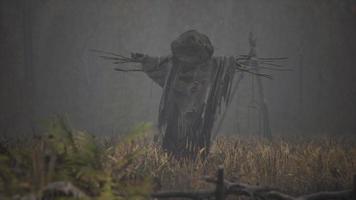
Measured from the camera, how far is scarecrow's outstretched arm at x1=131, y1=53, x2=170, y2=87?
25.3 ft

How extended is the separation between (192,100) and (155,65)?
1060 mm

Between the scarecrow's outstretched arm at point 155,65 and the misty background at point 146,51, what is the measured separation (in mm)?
12185

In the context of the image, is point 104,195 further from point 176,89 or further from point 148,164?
point 176,89

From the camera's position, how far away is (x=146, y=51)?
32.3 m

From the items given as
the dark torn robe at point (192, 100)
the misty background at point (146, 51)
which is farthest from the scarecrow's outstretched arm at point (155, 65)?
the misty background at point (146, 51)

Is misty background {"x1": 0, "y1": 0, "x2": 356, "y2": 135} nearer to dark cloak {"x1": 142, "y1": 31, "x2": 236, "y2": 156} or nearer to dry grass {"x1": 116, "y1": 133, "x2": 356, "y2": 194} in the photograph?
dark cloak {"x1": 142, "y1": 31, "x2": 236, "y2": 156}

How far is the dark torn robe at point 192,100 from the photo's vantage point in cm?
728

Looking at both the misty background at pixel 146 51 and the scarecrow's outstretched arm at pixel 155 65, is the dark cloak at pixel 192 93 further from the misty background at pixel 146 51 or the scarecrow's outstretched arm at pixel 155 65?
the misty background at pixel 146 51

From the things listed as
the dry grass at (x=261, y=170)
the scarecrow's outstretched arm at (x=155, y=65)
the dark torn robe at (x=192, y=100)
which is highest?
the scarecrow's outstretched arm at (x=155, y=65)

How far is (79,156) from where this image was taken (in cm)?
322

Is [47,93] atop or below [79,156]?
atop

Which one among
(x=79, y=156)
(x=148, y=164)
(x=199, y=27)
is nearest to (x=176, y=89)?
(x=148, y=164)

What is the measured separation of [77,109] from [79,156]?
22.7 m

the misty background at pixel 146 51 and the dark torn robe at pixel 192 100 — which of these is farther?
the misty background at pixel 146 51
